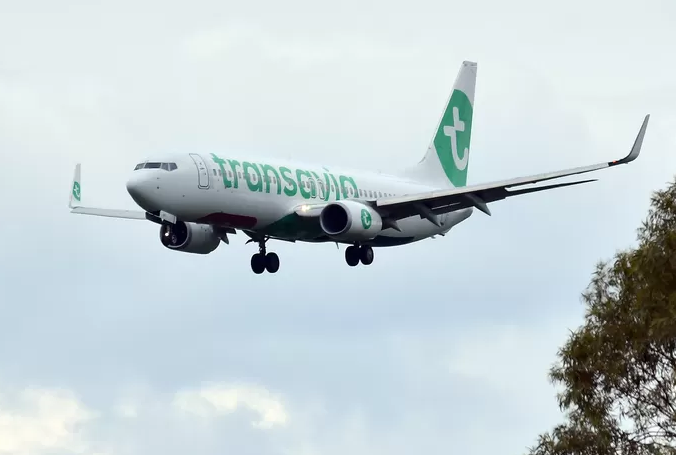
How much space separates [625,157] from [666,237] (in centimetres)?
1489

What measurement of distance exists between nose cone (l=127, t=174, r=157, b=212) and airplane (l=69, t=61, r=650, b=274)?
1.3 inches

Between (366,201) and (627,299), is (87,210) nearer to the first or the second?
(366,201)

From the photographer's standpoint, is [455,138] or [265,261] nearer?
[265,261]

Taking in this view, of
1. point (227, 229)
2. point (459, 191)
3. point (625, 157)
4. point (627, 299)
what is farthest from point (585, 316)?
point (227, 229)

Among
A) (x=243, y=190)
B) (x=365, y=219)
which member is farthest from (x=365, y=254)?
(x=243, y=190)

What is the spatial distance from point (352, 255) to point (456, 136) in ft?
43.0

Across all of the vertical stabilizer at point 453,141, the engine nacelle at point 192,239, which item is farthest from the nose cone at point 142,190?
the vertical stabilizer at point 453,141

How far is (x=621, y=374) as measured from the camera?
33.8m

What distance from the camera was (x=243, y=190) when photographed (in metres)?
51.4

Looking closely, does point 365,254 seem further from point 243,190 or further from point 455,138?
point 455,138

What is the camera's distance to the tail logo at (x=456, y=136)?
6762 centimetres

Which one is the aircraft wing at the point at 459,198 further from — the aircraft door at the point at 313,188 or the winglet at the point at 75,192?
the winglet at the point at 75,192

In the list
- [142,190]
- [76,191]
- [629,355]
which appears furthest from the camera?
[76,191]

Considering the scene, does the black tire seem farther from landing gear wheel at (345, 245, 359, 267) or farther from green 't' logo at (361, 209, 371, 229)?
green 't' logo at (361, 209, 371, 229)
